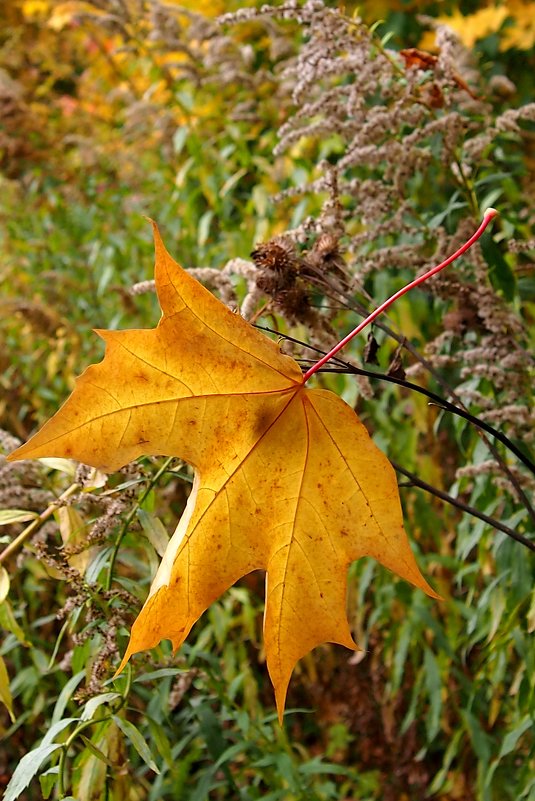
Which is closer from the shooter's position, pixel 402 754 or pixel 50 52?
pixel 402 754

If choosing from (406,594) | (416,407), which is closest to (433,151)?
(416,407)

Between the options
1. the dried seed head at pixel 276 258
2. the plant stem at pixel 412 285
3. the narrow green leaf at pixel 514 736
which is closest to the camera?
the plant stem at pixel 412 285

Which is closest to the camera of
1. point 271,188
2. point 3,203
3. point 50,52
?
point 271,188

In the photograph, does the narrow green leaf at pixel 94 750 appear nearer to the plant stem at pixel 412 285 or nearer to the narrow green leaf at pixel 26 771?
the narrow green leaf at pixel 26 771

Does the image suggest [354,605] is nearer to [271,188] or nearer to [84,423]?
[271,188]

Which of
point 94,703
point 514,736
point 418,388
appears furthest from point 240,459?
point 514,736

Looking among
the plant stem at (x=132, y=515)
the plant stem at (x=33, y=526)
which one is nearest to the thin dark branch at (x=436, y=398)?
the plant stem at (x=132, y=515)

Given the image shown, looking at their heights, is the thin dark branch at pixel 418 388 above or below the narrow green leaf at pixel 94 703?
above
